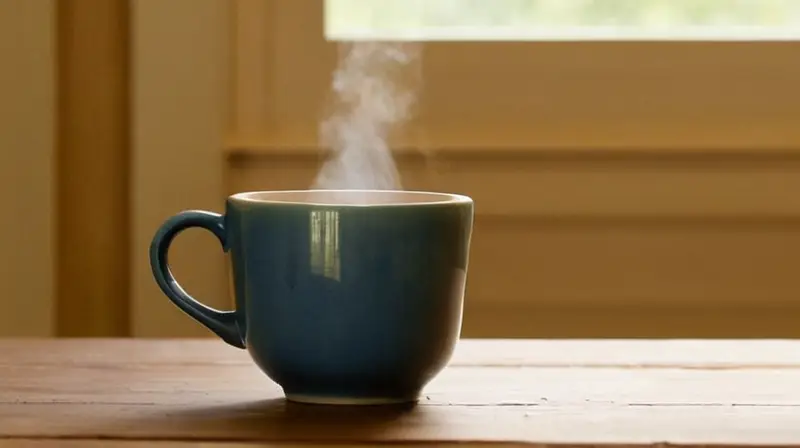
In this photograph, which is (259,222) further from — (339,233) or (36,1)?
(36,1)

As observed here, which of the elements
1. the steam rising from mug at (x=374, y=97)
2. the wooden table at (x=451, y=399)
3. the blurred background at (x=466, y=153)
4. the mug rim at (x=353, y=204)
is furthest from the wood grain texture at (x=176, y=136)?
the mug rim at (x=353, y=204)

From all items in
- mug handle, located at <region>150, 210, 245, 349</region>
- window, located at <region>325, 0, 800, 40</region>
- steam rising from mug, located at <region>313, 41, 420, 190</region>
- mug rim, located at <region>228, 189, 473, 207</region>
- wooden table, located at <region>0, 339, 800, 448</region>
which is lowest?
wooden table, located at <region>0, 339, 800, 448</region>

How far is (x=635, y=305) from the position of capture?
1.17m

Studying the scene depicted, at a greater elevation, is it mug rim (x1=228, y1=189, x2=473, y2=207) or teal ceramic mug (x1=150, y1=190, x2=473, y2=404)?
mug rim (x1=228, y1=189, x2=473, y2=207)

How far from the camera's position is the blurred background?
3.77 feet

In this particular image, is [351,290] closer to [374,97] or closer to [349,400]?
[349,400]

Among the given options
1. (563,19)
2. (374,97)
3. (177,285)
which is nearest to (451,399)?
(177,285)

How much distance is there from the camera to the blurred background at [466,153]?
1.15 m

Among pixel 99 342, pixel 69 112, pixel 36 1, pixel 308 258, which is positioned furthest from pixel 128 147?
Answer: pixel 308 258

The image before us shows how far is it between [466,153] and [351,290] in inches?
24.7

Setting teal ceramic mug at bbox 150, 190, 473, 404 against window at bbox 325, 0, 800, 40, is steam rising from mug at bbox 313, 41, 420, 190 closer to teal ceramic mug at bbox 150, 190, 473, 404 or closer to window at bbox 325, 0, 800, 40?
window at bbox 325, 0, 800, 40

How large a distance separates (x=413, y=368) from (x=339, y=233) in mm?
80

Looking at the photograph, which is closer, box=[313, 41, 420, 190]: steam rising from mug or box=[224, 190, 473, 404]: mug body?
box=[224, 190, 473, 404]: mug body

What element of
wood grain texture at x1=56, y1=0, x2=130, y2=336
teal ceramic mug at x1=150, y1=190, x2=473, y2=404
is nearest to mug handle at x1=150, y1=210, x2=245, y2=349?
teal ceramic mug at x1=150, y1=190, x2=473, y2=404
